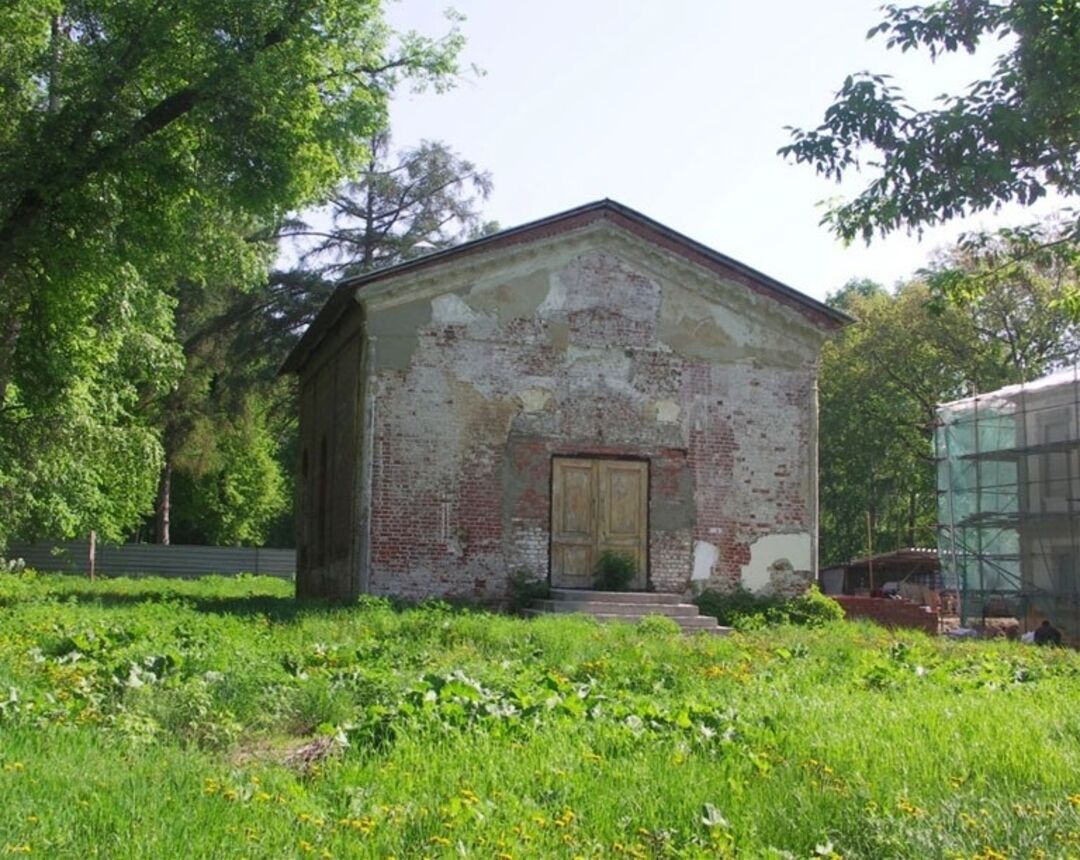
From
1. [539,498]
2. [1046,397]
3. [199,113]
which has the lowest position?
[539,498]

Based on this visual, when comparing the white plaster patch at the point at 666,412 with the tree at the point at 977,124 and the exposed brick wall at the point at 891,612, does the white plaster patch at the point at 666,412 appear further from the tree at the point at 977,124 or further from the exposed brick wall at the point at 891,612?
the tree at the point at 977,124

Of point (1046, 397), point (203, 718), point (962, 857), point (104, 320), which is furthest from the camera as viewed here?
point (1046, 397)

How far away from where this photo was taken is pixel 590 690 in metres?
9.99

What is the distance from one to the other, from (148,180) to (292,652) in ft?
28.1

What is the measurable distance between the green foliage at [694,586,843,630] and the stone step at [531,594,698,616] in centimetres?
65

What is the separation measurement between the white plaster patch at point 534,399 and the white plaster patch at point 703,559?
3.48m

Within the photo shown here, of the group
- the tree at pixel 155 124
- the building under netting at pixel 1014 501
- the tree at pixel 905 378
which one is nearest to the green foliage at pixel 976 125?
the tree at pixel 155 124

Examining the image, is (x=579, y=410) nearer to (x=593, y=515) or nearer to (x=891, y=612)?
(x=593, y=515)

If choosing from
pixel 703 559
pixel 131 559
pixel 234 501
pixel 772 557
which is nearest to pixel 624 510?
pixel 703 559

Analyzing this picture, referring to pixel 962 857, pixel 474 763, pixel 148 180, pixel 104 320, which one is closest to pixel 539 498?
pixel 148 180

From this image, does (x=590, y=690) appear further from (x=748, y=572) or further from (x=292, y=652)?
(x=748, y=572)

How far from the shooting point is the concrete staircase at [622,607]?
1917cm

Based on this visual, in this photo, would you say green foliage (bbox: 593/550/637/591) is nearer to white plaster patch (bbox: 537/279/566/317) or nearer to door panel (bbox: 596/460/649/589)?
door panel (bbox: 596/460/649/589)

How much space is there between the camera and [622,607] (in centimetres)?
1952
